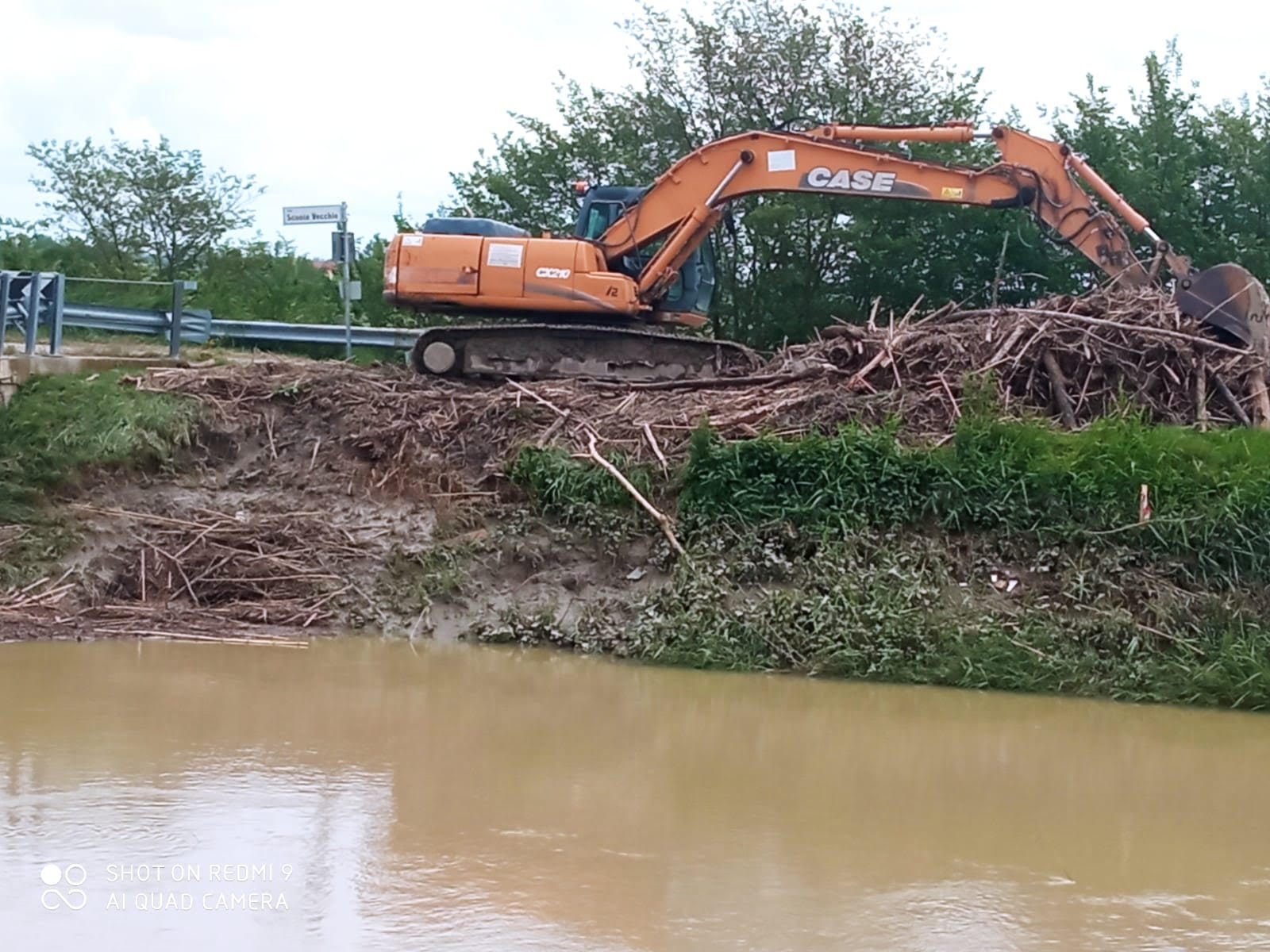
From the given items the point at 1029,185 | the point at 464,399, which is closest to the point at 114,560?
the point at 464,399

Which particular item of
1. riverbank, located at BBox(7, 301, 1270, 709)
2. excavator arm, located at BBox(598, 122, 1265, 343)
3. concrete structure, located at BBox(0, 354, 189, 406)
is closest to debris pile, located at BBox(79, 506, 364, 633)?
riverbank, located at BBox(7, 301, 1270, 709)

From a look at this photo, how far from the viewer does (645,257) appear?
635 inches

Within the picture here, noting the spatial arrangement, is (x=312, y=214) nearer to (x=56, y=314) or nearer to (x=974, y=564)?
(x=56, y=314)

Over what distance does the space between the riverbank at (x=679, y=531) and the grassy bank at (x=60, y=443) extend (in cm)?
3

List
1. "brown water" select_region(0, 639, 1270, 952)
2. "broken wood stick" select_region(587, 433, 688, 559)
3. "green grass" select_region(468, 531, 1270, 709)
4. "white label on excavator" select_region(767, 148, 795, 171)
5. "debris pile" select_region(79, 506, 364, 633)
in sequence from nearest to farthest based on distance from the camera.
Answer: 1. "brown water" select_region(0, 639, 1270, 952)
2. "green grass" select_region(468, 531, 1270, 709)
3. "broken wood stick" select_region(587, 433, 688, 559)
4. "debris pile" select_region(79, 506, 364, 633)
5. "white label on excavator" select_region(767, 148, 795, 171)

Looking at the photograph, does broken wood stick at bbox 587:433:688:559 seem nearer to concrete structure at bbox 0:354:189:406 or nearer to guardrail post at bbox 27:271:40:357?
concrete structure at bbox 0:354:189:406

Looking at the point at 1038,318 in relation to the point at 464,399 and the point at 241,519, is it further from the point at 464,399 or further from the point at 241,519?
the point at 241,519

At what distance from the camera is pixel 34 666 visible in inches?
385

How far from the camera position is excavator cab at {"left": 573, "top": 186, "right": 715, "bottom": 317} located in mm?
16109

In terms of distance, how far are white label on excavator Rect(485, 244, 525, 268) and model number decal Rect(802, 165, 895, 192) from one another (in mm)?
3080

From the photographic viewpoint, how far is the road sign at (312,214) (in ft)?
55.9

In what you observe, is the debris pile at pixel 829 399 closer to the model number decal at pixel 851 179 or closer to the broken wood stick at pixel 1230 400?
the broken wood stick at pixel 1230 400

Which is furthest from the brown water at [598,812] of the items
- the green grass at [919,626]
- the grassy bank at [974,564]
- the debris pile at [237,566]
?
the debris pile at [237,566]

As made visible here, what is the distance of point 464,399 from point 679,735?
601cm
